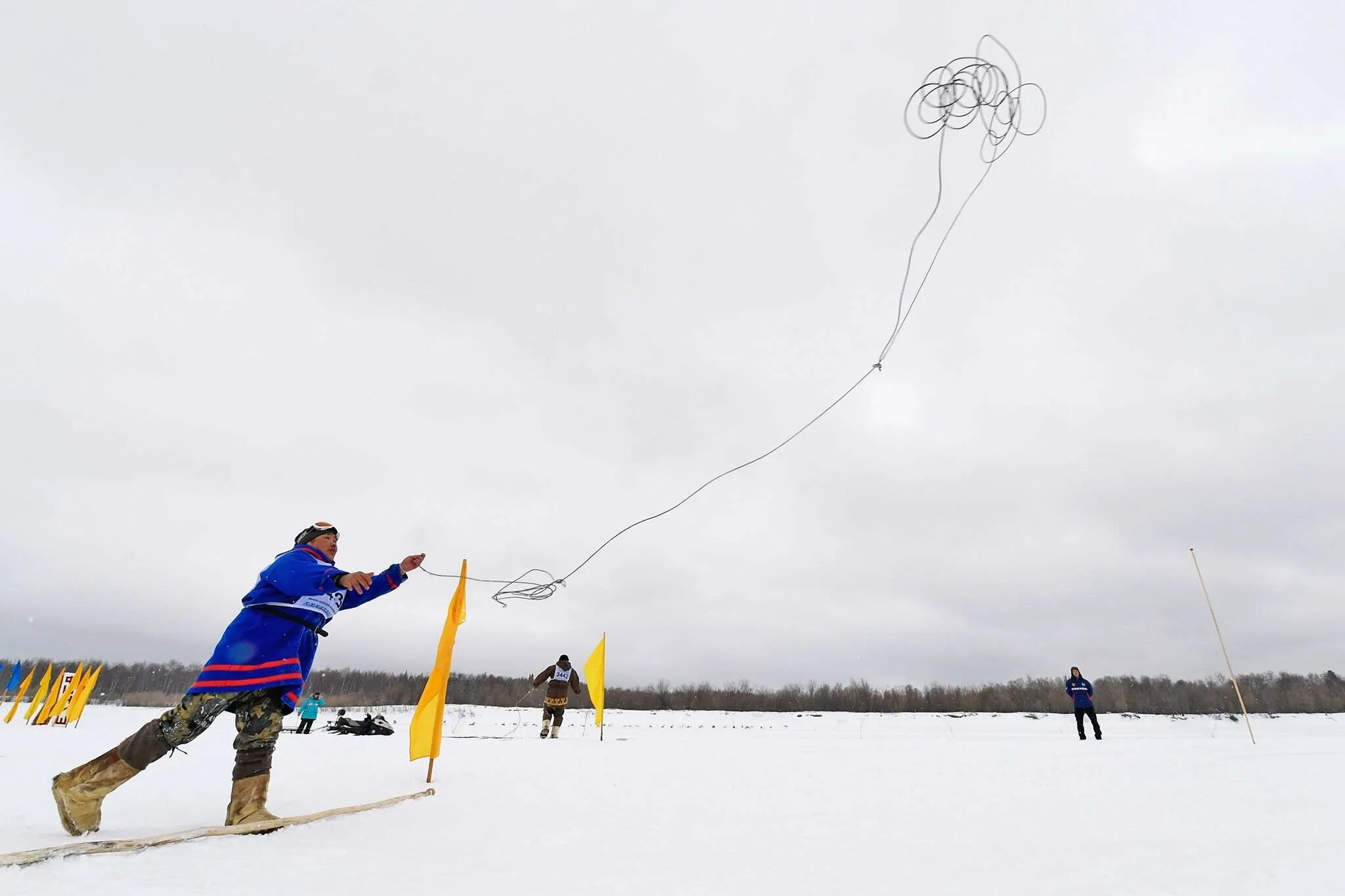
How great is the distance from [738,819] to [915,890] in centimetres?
→ 179

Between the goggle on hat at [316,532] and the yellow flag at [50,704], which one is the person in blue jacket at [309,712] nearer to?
the yellow flag at [50,704]

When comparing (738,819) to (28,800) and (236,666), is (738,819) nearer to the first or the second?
(236,666)

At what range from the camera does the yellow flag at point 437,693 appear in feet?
19.4

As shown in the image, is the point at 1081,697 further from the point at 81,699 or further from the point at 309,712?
the point at 81,699

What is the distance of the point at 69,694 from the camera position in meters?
16.5

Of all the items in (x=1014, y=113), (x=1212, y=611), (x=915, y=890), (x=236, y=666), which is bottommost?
(x=915, y=890)

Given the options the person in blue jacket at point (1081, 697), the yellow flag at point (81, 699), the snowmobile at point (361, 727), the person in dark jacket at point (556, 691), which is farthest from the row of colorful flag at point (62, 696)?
the person in blue jacket at point (1081, 697)

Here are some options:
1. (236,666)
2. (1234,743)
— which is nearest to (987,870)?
(236,666)

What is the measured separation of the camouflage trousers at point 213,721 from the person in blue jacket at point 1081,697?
678 inches

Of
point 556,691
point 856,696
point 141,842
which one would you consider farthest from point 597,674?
point 856,696

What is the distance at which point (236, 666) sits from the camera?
151 inches

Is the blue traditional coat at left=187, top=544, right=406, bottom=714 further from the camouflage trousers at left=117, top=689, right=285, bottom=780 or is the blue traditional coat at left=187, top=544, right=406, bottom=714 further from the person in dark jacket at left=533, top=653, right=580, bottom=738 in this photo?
the person in dark jacket at left=533, top=653, right=580, bottom=738

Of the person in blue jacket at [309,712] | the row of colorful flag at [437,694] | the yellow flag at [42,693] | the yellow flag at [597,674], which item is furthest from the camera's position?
the person in blue jacket at [309,712]

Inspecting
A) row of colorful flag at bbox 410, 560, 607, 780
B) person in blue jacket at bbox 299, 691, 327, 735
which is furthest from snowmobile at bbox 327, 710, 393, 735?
row of colorful flag at bbox 410, 560, 607, 780
